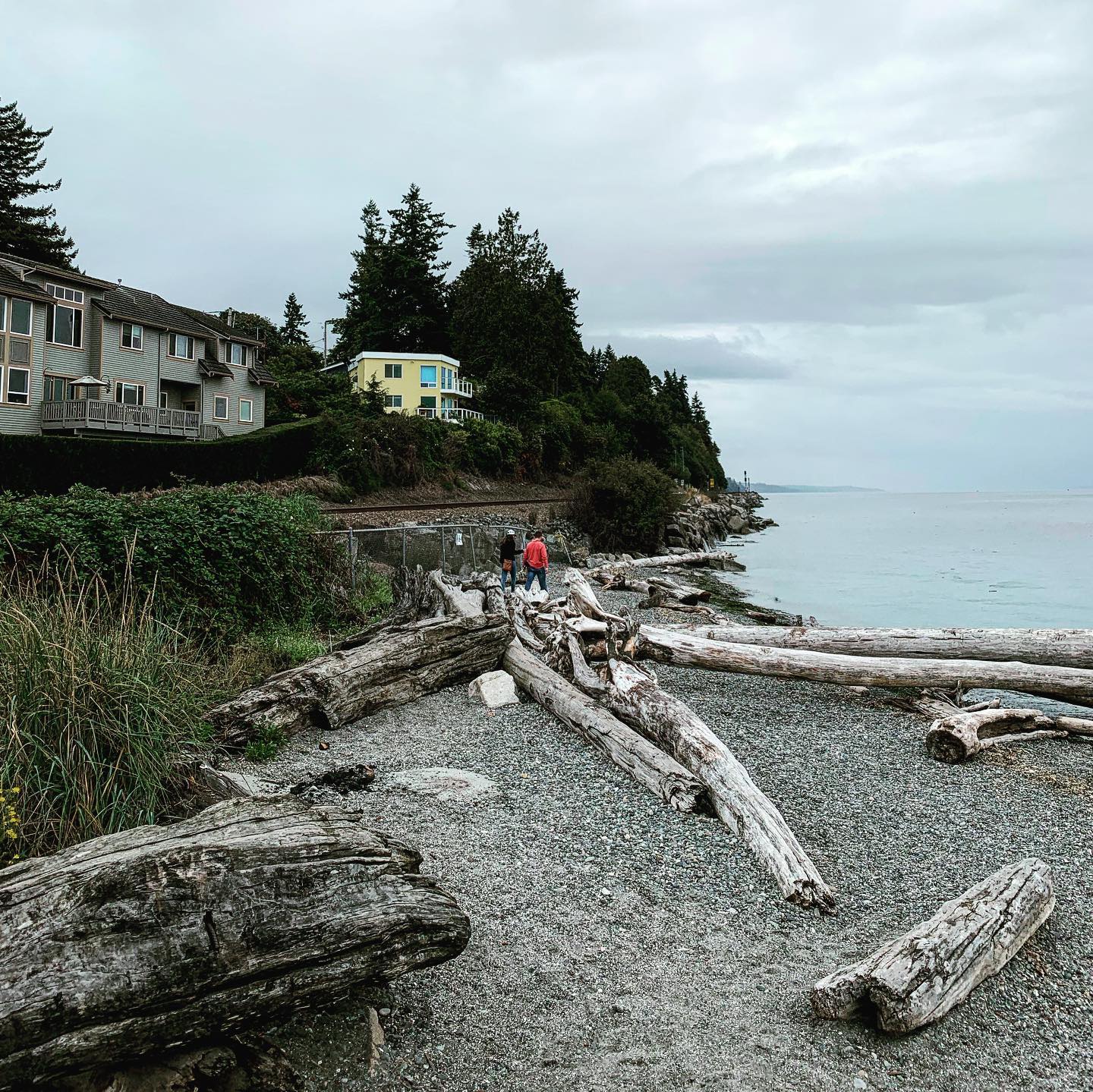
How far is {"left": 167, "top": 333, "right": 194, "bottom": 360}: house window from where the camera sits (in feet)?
146

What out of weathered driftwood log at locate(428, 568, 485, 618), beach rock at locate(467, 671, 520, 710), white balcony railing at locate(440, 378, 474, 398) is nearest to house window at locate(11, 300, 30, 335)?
white balcony railing at locate(440, 378, 474, 398)

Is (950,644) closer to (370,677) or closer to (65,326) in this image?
(370,677)

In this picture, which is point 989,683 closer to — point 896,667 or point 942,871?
point 896,667

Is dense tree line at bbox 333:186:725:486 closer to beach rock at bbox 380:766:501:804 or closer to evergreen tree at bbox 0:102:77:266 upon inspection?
evergreen tree at bbox 0:102:77:266

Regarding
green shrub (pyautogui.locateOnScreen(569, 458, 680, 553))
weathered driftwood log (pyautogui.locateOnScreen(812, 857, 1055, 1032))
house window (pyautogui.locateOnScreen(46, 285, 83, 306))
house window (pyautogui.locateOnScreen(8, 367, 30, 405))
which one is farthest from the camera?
green shrub (pyautogui.locateOnScreen(569, 458, 680, 553))

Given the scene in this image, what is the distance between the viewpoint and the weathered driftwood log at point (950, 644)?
12.3 meters

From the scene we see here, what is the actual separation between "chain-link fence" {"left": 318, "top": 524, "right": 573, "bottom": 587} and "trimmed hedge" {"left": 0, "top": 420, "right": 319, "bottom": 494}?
7450 mm

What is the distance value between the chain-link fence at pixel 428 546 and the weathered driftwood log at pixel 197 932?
11.0 metres

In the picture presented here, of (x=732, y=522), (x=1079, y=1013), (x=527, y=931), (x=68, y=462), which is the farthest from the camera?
(x=732, y=522)

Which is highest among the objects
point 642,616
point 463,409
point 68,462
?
point 463,409

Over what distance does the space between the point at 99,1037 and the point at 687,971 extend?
3162 millimetres

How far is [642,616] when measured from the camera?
2041cm

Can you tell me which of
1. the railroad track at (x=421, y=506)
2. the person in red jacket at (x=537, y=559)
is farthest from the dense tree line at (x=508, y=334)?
the person in red jacket at (x=537, y=559)

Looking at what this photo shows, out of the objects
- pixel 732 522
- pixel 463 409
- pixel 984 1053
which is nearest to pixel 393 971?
pixel 984 1053
